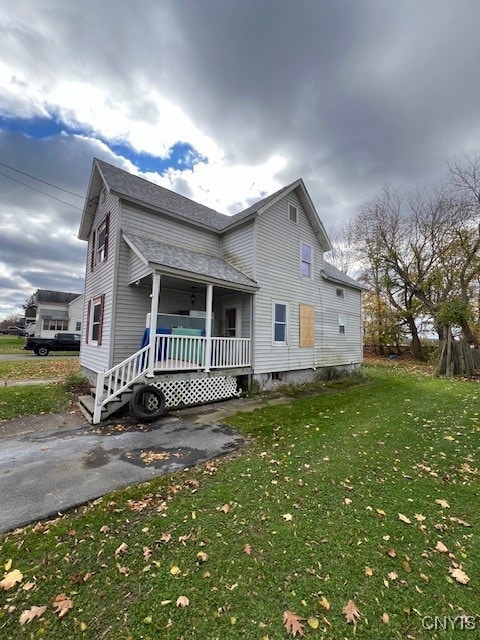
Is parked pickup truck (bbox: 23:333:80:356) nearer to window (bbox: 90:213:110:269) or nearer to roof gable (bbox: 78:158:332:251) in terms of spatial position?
roof gable (bbox: 78:158:332:251)

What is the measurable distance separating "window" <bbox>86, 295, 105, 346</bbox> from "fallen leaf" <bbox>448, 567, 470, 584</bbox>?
954cm

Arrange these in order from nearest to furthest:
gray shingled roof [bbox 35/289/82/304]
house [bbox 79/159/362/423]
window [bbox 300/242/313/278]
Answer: house [bbox 79/159/362/423]
window [bbox 300/242/313/278]
gray shingled roof [bbox 35/289/82/304]

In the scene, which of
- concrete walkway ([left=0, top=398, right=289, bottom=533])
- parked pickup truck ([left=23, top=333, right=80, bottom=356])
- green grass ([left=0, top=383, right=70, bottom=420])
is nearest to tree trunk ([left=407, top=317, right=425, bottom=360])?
concrete walkway ([left=0, top=398, right=289, bottom=533])

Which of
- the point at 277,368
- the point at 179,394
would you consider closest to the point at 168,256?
the point at 179,394

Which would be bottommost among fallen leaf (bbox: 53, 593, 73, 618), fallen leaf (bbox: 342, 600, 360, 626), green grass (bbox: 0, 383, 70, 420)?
fallen leaf (bbox: 342, 600, 360, 626)

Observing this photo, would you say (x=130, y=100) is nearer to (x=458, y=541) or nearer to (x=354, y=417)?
(x=354, y=417)

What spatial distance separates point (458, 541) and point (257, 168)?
15.1 m

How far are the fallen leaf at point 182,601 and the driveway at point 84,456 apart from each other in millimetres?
1928

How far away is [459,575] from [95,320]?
11.1 m

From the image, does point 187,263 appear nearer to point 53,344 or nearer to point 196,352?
point 196,352

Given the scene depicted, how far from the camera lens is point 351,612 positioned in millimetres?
2088

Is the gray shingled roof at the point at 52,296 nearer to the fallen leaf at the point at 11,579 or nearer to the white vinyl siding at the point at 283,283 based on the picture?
the white vinyl siding at the point at 283,283

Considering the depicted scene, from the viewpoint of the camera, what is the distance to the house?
795 centimetres

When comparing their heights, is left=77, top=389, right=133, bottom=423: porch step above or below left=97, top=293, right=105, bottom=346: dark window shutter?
below
